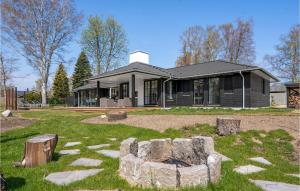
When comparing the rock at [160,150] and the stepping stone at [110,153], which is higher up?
the rock at [160,150]

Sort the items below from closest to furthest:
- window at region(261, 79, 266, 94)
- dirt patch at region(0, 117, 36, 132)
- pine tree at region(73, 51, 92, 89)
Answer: dirt patch at region(0, 117, 36, 132), window at region(261, 79, 266, 94), pine tree at region(73, 51, 92, 89)

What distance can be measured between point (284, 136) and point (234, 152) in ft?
6.52

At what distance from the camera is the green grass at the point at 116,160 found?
9.24ft

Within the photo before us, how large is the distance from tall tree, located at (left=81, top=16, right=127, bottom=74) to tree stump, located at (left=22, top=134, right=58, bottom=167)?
99.3 ft

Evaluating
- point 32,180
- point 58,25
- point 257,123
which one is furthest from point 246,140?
point 58,25

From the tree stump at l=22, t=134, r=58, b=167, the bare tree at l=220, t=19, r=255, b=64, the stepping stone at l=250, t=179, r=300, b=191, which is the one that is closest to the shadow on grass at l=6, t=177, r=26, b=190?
the tree stump at l=22, t=134, r=58, b=167

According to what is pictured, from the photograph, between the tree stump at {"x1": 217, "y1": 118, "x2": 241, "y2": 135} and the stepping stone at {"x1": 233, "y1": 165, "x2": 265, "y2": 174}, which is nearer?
the stepping stone at {"x1": 233, "y1": 165, "x2": 265, "y2": 174}

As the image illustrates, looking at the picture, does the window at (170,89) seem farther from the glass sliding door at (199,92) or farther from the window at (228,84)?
the window at (228,84)

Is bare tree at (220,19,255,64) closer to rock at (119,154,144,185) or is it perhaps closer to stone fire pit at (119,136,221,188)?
stone fire pit at (119,136,221,188)

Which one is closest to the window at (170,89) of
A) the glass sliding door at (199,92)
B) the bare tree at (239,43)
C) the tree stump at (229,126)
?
the glass sliding door at (199,92)

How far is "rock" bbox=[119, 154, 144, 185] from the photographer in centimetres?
273

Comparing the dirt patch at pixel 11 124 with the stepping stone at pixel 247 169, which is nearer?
the stepping stone at pixel 247 169

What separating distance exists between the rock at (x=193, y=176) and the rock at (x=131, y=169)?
50 cm

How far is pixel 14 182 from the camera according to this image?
9.58 ft
